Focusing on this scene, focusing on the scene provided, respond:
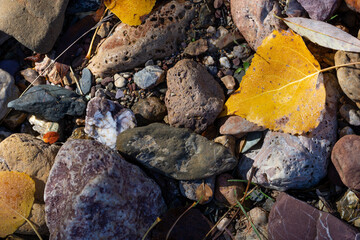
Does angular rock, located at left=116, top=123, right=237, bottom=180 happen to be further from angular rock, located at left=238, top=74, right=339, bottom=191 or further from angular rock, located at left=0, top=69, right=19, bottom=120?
angular rock, located at left=0, top=69, right=19, bottom=120

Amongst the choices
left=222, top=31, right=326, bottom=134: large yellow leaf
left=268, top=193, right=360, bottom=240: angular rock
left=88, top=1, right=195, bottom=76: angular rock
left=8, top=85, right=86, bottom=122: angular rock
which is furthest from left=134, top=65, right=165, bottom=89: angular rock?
left=268, top=193, right=360, bottom=240: angular rock

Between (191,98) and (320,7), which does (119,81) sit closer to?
(191,98)

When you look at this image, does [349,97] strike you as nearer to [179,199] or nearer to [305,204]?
[305,204]

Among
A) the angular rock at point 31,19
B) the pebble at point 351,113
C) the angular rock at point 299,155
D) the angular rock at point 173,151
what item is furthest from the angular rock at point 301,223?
the angular rock at point 31,19

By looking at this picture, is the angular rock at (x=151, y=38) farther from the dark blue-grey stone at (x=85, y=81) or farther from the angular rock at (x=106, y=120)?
the angular rock at (x=106, y=120)

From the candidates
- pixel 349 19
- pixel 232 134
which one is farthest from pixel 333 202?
pixel 349 19

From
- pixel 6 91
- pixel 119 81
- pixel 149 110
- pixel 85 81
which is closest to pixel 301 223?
pixel 149 110
